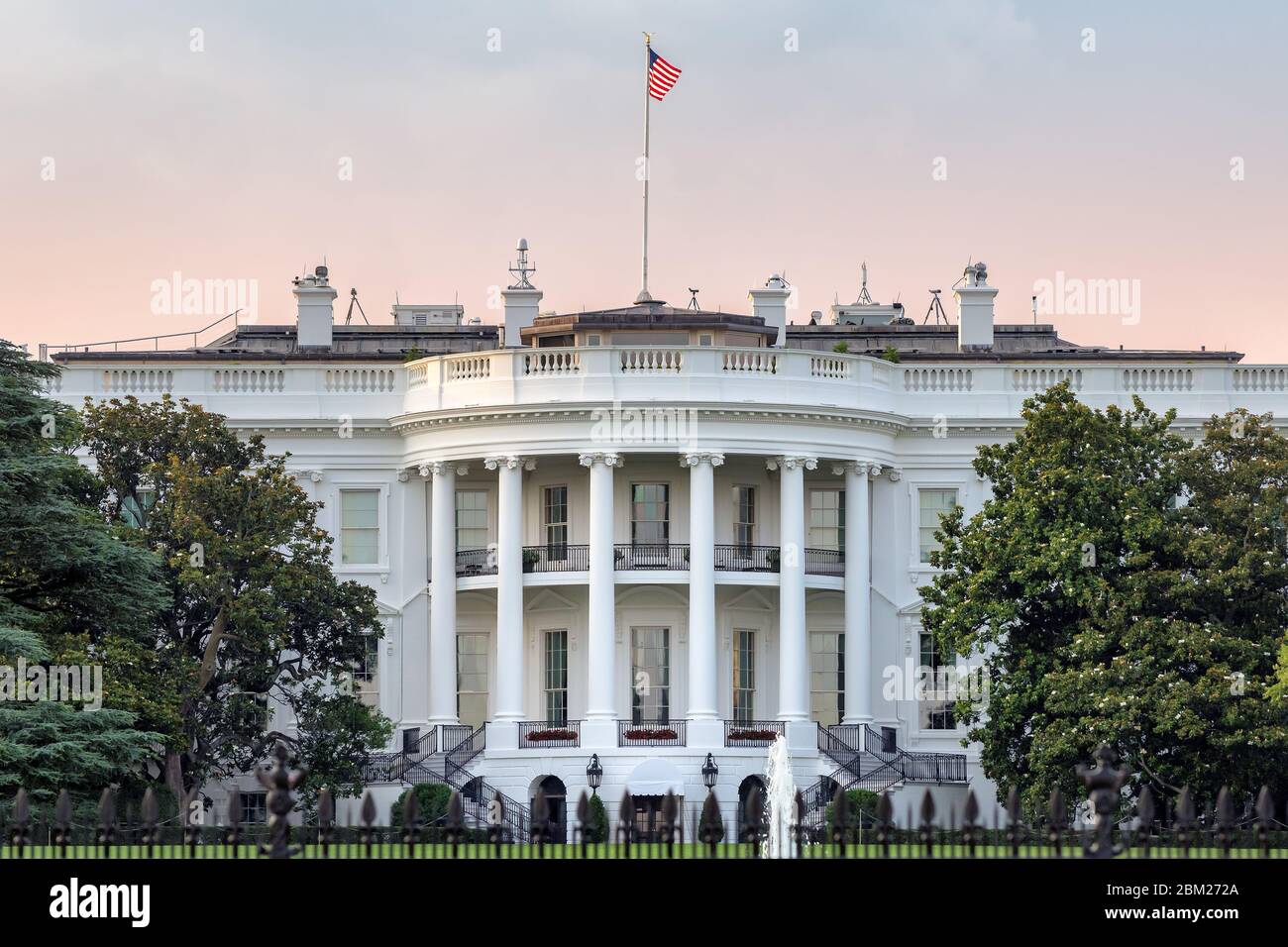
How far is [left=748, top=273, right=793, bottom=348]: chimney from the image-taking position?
73.6 meters

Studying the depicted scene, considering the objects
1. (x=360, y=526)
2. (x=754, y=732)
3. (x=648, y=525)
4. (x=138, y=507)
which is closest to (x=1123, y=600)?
(x=754, y=732)

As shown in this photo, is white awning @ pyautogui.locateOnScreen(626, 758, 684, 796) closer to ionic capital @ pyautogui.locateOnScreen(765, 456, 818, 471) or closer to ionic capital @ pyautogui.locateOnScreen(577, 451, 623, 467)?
ionic capital @ pyautogui.locateOnScreen(577, 451, 623, 467)

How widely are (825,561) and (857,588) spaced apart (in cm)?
171

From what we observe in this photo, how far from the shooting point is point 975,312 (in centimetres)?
7581

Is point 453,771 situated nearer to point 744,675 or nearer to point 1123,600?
point 744,675

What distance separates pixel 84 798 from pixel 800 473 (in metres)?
23.7

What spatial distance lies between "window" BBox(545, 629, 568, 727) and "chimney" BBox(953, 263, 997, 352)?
48.5ft

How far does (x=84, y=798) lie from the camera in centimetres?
Result: 4797

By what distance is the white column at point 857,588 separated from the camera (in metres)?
67.2

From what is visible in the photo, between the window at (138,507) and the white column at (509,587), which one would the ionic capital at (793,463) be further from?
the window at (138,507)

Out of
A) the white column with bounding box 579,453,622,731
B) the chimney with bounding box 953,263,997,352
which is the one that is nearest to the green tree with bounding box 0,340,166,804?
the white column with bounding box 579,453,622,731

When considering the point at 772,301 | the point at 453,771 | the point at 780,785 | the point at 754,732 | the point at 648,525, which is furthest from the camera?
the point at 772,301
